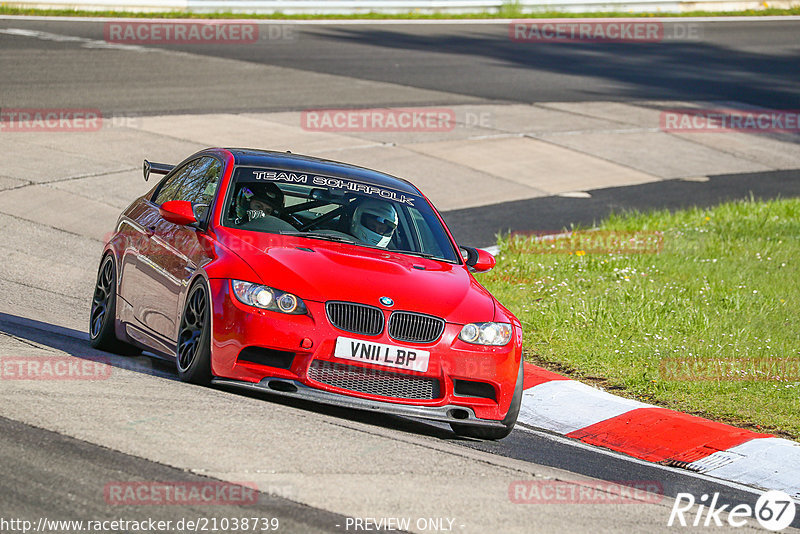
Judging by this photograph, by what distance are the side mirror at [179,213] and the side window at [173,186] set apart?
102cm

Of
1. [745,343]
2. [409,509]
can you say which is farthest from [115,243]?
[745,343]

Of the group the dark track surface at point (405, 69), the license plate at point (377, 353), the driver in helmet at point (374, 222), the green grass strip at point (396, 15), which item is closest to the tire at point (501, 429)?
the license plate at point (377, 353)

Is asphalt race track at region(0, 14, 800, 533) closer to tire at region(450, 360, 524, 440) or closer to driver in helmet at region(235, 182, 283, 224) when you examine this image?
tire at region(450, 360, 524, 440)

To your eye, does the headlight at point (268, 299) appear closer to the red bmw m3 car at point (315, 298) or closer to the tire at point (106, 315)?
the red bmw m3 car at point (315, 298)

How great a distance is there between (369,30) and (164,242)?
87.0 ft

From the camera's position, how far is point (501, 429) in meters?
7.61

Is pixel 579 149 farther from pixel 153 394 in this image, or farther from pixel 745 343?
pixel 153 394

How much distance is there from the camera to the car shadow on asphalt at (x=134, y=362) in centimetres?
762

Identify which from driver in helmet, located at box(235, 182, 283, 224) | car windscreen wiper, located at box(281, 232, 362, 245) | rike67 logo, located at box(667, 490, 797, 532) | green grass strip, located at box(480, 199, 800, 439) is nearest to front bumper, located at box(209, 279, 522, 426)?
car windscreen wiper, located at box(281, 232, 362, 245)

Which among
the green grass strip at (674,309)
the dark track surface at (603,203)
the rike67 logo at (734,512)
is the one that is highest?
the rike67 logo at (734,512)

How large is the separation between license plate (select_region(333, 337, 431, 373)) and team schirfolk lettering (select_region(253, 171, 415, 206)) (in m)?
1.81

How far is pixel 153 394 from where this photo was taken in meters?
6.83

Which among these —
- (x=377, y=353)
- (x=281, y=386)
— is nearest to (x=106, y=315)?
(x=281, y=386)

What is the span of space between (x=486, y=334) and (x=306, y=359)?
1.18m
